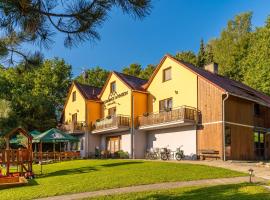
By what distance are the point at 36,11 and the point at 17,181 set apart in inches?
414

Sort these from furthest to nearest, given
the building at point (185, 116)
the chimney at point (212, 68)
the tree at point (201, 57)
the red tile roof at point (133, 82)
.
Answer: the tree at point (201, 57) < the chimney at point (212, 68) < the red tile roof at point (133, 82) < the building at point (185, 116)

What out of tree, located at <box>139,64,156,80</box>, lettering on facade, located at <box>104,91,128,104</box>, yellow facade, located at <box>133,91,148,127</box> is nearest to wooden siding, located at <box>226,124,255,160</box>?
yellow facade, located at <box>133,91,148,127</box>

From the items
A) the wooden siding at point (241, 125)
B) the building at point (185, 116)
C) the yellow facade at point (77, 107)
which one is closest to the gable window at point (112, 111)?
the building at point (185, 116)

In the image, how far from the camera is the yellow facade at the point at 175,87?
86.0 feet

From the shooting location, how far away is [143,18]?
21.4 ft

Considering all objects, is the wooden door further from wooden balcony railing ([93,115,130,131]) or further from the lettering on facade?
the lettering on facade

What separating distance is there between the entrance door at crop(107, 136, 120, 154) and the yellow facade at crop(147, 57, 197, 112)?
14.0 ft

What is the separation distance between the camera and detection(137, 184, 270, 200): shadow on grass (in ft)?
33.8

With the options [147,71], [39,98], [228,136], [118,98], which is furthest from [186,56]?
[228,136]

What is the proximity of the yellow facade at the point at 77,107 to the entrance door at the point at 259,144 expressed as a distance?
16.2 metres

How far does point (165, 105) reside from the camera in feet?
94.4

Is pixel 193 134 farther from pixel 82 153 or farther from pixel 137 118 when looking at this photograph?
pixel 82 153

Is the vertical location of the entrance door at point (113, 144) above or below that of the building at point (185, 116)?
below

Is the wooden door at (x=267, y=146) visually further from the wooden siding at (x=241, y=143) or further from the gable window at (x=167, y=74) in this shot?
the gable window at (x=167, y=74)
